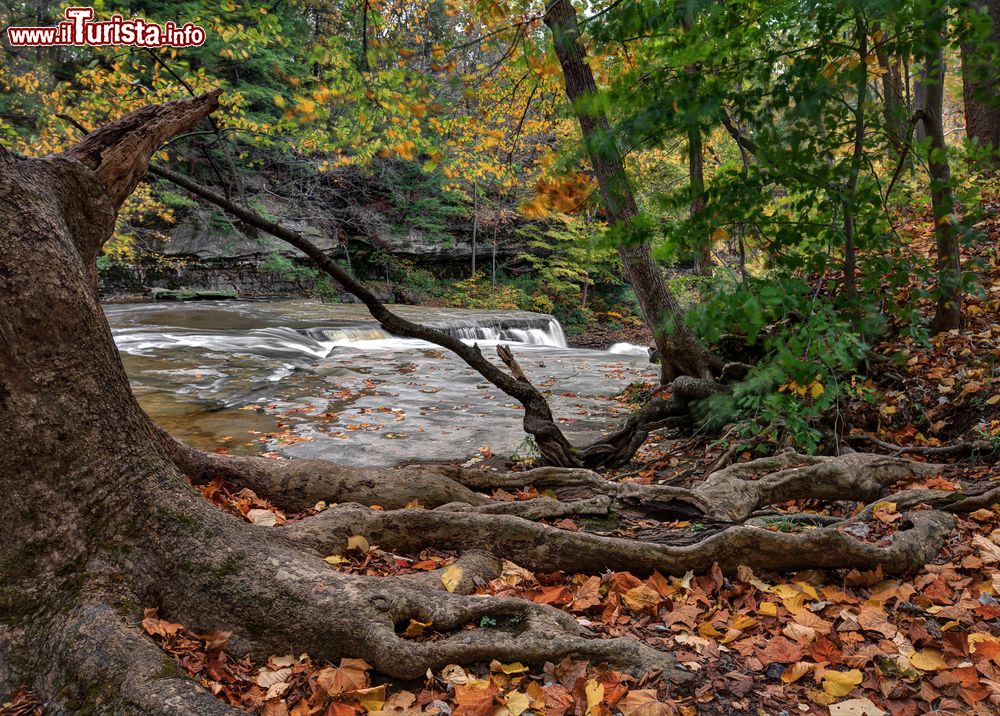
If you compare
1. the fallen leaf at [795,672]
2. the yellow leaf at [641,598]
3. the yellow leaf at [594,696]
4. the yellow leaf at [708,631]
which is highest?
the yellow leaf at [594,696]

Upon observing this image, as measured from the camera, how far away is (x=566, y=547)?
295 cm

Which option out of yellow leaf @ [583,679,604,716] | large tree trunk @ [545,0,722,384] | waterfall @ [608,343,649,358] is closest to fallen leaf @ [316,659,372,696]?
yellow leaf @ [583,679,604,716]

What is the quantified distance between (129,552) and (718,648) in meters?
2.27

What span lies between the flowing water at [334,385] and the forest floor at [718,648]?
3507 mm

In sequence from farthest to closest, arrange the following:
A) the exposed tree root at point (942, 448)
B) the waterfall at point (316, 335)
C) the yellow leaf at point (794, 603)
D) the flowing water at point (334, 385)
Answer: the waterfall at point (316, 335) → the flowing water at point (334, 385) → the exposed tree root at point (942, 448) → the yellow leaf at point (794, 603)

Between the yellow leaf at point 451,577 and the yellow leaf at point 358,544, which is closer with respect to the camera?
the yellow leaf at point 451,577

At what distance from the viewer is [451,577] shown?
268 centimetres

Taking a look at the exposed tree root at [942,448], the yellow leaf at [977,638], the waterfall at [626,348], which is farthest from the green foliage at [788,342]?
the waterfall at [626,348]

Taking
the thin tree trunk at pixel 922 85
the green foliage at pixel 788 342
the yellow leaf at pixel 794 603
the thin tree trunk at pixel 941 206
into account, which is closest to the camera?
the yellow leaf at pixel 794 603

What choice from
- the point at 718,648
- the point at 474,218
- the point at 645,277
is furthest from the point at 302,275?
the point at 718,648

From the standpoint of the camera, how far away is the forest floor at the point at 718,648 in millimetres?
1947

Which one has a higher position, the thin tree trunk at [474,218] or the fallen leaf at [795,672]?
the thin tree trunk at [474,218]

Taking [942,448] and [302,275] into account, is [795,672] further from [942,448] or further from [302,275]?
[302,275]

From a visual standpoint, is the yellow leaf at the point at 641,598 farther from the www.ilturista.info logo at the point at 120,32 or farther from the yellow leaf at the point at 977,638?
the www.ilturista.info logo at the point at 120,32
